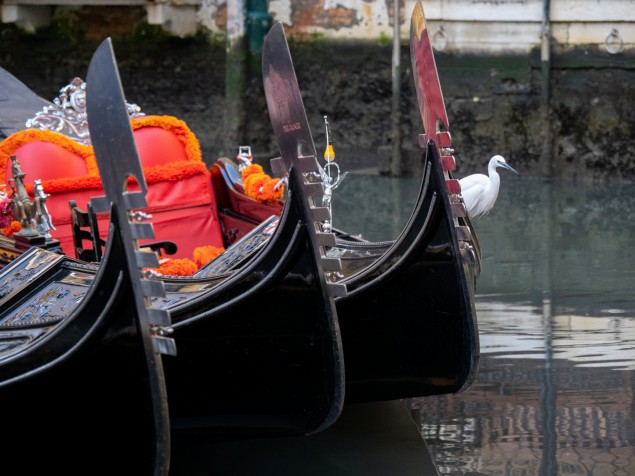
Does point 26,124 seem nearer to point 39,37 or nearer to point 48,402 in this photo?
point 48,402

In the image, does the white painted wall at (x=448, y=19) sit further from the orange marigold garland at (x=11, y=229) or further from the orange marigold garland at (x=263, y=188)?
the orange marigold garland at (x=11, y=229)

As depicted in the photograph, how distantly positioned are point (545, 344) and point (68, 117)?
1326 mm

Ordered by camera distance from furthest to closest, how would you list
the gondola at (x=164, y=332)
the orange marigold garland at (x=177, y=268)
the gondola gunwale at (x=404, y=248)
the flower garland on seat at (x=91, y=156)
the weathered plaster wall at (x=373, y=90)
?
1. the weathered plaster wall at (x=373, y=90)
2. the flower garland on seat at (x=91, y=156)
3. the orange marigold garland at (x=177, y=268)
4. the gondola gunwale at (x=404, y=248)
5. the gondola at (x=164, y=332)

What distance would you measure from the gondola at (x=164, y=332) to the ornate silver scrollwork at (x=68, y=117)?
0.85 meters

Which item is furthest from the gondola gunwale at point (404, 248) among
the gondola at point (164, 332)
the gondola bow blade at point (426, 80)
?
the gondola at point (164, 332)

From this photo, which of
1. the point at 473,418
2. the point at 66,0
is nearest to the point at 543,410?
the point at 473,418

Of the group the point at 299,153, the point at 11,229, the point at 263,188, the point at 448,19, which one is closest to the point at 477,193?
the point at 263,188

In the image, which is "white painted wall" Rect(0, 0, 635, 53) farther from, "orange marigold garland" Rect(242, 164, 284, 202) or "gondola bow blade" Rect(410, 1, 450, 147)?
"gondola bow blade" Rect(410, 1, 450, 147)

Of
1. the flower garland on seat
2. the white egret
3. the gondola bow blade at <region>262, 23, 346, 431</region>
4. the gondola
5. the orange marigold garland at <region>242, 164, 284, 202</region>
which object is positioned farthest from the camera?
the white egret

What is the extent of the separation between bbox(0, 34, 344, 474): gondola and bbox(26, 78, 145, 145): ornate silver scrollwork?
847mm

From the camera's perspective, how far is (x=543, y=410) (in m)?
2.75

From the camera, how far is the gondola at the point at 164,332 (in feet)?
5.98

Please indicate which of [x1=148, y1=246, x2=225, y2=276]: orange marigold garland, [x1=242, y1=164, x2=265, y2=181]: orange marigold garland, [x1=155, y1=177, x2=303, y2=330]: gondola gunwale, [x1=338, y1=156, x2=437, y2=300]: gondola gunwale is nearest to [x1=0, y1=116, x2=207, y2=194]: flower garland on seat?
[x1=242, y1=164, x2=265, y2=181]: orange marigold garland

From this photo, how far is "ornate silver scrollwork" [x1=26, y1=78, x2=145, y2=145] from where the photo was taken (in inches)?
130
